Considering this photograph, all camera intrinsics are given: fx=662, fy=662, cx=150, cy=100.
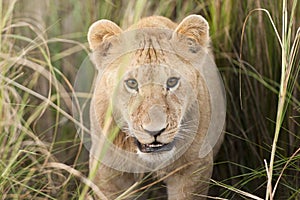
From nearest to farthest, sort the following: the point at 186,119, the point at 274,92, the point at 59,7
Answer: the point at 186,119, the point at 274,92, the point at 59,7

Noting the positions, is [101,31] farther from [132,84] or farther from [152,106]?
[152,106]

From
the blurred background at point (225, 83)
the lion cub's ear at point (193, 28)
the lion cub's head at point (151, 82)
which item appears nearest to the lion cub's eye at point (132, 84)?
the lion cub's head at point (151, 82)

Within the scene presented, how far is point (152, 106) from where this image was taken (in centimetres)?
190

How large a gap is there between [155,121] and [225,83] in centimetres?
90

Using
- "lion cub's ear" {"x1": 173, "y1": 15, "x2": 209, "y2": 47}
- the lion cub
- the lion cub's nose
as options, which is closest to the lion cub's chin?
the lion cub

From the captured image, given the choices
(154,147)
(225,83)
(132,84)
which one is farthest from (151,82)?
(225,83)

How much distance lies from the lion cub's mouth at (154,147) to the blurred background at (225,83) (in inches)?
18.2

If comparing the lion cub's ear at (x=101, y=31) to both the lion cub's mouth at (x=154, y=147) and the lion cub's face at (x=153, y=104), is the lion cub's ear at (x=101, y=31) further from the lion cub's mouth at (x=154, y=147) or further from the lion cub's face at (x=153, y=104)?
the lion cub's mouth at (x=154, y=147)

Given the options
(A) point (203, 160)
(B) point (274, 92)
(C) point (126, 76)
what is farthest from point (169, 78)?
(B) point (274, 92)

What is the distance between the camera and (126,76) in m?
1.97

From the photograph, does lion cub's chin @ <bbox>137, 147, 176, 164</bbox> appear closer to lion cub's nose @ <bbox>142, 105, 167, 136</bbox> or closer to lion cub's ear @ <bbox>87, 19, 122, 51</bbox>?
lion cub's nose @ <bbox>142, 105, 167, 136</bbox>

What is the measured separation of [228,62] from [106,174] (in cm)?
81

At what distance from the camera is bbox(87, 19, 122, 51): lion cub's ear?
211cm

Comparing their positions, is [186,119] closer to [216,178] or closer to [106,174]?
[106,174]
